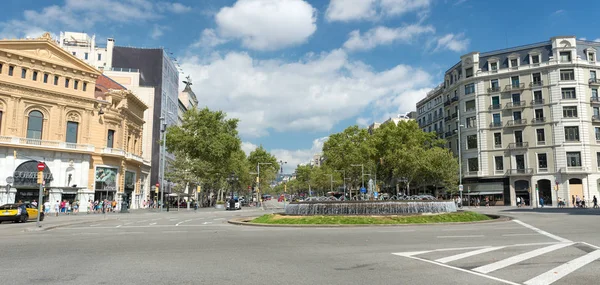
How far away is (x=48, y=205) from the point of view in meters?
44.9

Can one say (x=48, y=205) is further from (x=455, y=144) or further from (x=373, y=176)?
(x=455, y=144)

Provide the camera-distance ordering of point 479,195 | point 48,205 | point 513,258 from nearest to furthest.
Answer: point 513,258
point 48,205
point 479,195

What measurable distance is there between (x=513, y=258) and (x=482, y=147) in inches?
2320

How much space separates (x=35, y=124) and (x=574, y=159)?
69.0m

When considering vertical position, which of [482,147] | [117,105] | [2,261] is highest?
[117,105]

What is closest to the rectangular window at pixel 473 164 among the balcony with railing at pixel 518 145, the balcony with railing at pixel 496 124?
the balcony with railing at pixel 518 145

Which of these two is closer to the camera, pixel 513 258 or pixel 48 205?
pixel 513 258

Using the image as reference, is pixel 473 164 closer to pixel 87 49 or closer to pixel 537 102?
pixel 537 102

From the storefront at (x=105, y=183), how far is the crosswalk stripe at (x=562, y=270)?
5099cm

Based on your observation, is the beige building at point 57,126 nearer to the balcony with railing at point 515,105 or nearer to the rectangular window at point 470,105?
the rectangular window at point 470,105

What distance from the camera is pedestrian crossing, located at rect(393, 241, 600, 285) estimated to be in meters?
7.73

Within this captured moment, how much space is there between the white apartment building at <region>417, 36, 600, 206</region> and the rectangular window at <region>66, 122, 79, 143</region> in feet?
164

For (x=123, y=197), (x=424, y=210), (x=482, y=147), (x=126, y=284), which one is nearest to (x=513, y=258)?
(x=126, y=284)

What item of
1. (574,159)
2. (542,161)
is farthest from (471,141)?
(574,159)
